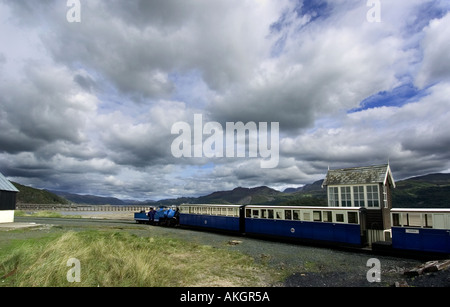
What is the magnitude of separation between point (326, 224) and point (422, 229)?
641cm

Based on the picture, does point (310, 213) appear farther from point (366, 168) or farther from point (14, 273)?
point (14, 273)

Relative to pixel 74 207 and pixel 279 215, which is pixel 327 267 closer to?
pixel 279 215

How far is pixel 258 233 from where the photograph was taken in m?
26.8

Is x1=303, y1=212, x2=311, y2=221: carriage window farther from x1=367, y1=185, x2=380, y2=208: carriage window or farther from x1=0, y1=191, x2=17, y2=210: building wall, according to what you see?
x1=0, y1=191, x2=17, y2=210: building wall

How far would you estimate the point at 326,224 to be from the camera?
851 inches

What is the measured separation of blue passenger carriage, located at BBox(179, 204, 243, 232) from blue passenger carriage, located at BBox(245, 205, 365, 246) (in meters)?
1.71

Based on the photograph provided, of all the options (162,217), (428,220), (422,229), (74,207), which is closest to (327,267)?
(422,229)

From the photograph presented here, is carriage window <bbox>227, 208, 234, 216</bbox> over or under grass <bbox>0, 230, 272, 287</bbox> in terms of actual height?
over

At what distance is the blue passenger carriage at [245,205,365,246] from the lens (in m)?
20.3

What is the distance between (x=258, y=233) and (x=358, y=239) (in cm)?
961

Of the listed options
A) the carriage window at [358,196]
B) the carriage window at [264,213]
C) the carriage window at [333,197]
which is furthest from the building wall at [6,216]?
the carriage window at [358,196]

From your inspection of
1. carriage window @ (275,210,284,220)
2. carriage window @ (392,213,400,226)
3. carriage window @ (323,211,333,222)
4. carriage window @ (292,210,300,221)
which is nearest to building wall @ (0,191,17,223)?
carriage window @ (275,210,284,220)

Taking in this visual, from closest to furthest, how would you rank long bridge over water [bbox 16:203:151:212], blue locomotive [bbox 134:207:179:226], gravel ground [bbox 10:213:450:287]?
gravel ground [bbox 10:213:450:287], blue locomotive [bbox 134:207:179:226], long bridge over water [bbox 16:203:151:212]
